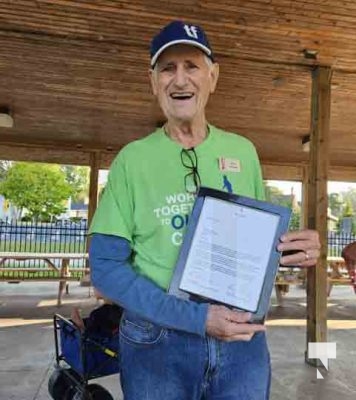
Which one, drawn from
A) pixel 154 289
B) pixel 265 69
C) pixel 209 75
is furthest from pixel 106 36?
pixel 154 289

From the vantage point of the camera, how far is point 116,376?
3.75 metres

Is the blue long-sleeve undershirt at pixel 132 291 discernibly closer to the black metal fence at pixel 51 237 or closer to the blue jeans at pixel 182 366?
the blue jeans at pixel 182 366

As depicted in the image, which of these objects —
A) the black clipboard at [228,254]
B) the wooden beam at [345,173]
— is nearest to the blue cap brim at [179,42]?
the black clipboard at [228,254]

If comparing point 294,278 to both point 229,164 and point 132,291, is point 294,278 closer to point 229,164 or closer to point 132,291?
point 229,164

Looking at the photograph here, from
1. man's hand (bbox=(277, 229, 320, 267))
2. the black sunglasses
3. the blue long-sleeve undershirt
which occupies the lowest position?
the blue long-sleeve undershirt

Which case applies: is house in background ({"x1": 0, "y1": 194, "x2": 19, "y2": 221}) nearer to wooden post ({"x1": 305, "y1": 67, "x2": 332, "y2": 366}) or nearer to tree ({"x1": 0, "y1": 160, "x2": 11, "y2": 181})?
tree ({"x1": 0, "y1": 160, "x2": 11, "y2": 181})

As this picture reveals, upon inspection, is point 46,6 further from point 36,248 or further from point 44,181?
point 44,181

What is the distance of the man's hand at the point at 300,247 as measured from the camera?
890 millimetres

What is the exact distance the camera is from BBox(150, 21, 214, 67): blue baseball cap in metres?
0.95

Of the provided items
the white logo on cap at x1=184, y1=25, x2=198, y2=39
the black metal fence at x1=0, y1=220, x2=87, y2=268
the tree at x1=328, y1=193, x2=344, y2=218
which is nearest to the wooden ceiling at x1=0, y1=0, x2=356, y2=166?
the white logo on cap at x1=184, y1=25, x2=198, y2=39

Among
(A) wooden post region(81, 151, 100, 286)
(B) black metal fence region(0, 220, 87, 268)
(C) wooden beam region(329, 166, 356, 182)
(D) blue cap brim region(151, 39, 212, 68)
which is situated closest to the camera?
(D) blue cap brim region(151, 39, 212, 68)

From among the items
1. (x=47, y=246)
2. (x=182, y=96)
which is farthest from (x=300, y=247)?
(x=47, y=246)

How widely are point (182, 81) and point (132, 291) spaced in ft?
1.52

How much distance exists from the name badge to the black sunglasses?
0.20ft
